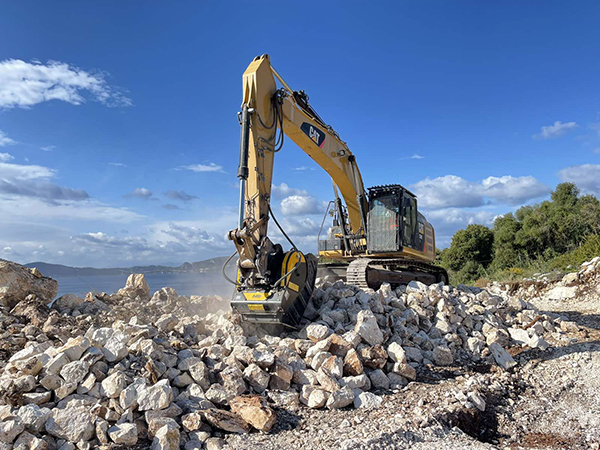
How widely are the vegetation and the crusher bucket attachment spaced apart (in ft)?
66.0

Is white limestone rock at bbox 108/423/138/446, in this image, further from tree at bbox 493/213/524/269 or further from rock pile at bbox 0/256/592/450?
tree at bbox 493/213/524/269

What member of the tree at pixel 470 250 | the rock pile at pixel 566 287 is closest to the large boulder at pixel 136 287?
the rock pile at pixel 566 287

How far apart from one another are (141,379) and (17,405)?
110 centimetres

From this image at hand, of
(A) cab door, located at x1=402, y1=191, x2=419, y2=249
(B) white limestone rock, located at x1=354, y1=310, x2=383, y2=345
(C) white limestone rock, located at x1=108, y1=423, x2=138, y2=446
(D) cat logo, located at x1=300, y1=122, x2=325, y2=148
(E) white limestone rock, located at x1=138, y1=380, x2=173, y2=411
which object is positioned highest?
(D) cat logo, located at x1=300, y1=122, x2=325, y2=148

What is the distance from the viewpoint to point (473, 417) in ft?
16.6

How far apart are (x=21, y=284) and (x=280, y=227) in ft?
13.9

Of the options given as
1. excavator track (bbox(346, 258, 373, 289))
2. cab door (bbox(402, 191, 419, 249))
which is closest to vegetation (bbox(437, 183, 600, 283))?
cab door (bbox(402, 191, 419, 249))

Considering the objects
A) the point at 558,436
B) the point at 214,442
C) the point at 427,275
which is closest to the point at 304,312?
the point at 214,442

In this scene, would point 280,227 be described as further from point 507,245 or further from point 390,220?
point 507,245

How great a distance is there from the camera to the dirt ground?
167 inches

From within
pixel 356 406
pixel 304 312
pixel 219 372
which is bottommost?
pixel 356 406

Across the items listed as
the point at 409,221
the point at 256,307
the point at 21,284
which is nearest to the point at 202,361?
the point at 256,307

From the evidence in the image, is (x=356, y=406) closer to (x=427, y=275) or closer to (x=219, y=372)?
(x=219, y=372)

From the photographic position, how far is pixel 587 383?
6477 millimetres
